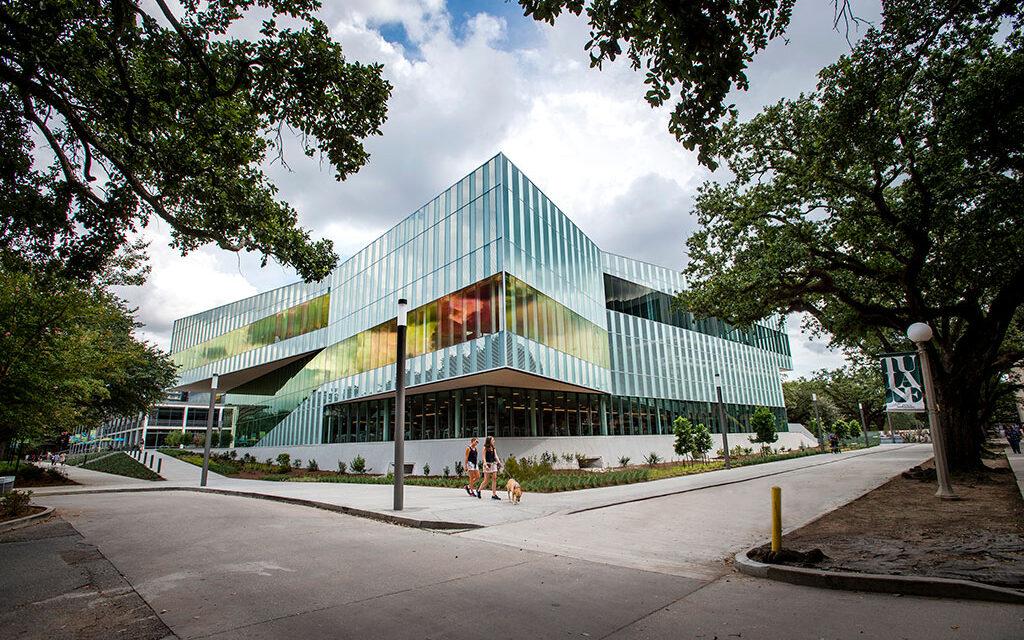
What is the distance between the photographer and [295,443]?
118ft

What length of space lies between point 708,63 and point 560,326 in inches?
807

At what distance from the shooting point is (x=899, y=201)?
16438 millimetres

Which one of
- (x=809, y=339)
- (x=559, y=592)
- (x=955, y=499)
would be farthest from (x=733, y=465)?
(x=559, y=592)

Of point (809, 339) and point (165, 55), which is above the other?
point (165, 55)

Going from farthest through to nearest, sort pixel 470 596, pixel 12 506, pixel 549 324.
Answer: pixel 549 324 → pixel 12 506 → pixel 470 596

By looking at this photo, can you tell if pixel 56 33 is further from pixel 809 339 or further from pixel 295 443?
pixel 295 443

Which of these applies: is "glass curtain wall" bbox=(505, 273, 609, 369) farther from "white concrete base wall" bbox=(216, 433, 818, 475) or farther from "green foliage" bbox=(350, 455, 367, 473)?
"green foliage" bbox=(350, 455, 367, 473)

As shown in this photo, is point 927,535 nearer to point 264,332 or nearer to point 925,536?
point 925,536

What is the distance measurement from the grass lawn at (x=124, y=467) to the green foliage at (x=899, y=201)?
106 feet

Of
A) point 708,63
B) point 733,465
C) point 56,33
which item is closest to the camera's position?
Result: point 708,63

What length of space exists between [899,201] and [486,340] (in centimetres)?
1559

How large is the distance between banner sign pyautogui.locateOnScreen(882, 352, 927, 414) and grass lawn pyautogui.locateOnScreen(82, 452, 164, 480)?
34245 millimetres

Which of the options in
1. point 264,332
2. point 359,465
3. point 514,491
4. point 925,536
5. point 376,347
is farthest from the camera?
point 264,332

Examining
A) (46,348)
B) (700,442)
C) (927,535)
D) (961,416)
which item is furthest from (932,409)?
(46,348)
